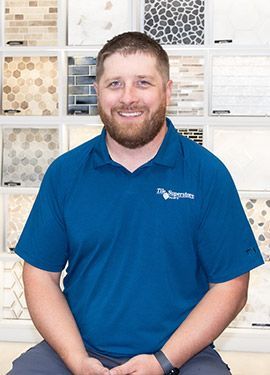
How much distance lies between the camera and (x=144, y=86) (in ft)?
5.46

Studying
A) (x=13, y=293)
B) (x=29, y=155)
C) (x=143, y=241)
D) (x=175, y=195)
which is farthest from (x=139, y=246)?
(x=13, y=293)

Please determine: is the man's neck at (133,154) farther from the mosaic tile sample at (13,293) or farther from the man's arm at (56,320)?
the mosaic tile sample at (13,293)

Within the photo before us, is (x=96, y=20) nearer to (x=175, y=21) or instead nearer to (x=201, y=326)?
(x=175, y=21)

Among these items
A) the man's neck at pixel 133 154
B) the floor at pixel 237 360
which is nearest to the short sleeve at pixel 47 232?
the man's neck at pixel 133 154

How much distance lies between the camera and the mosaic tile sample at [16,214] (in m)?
3.44

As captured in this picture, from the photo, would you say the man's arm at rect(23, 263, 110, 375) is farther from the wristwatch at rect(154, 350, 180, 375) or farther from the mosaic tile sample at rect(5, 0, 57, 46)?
the mosaic tile sample at rect(5, 0, 57, 46)

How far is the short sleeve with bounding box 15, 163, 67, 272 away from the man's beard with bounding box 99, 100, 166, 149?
7.5 inches

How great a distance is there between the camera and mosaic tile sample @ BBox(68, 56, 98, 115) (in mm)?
3352

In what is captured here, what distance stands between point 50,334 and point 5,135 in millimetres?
1896

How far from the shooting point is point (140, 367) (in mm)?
1556

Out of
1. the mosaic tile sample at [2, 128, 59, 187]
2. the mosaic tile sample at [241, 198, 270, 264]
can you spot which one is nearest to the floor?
the mosaic tile sample at [241, 198, 270, 264]

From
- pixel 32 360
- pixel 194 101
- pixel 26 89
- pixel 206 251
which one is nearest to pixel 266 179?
pixel 194 101

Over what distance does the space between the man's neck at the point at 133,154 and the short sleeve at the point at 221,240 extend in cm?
17

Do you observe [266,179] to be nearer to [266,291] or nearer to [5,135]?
[266,291]
